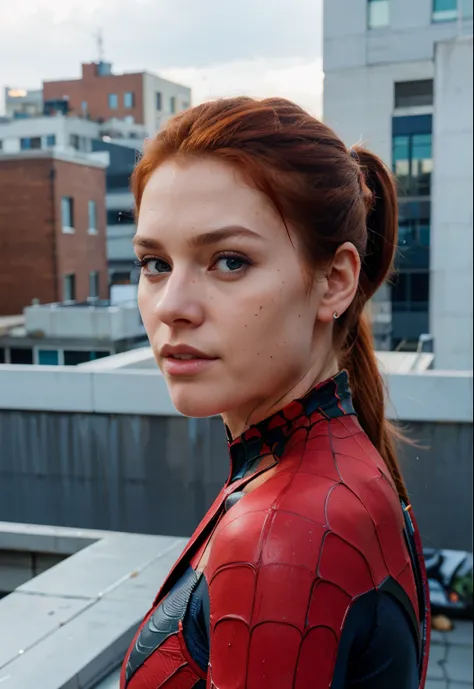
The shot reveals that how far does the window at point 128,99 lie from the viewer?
62.5m

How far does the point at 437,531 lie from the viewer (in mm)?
6090

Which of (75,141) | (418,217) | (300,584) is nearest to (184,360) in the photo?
(300,584)

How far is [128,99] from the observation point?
62.9 meters

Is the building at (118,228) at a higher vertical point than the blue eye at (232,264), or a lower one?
higher

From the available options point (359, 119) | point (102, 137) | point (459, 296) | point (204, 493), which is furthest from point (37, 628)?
point (102, 137)

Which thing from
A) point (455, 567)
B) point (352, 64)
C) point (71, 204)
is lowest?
point (455, 567)

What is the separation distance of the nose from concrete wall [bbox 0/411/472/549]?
14.7 ft

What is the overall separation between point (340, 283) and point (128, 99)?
65484 millimetres

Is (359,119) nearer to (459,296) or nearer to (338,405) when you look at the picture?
(459,296)

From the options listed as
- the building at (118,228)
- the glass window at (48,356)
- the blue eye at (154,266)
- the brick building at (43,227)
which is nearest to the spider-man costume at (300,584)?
the blue eye at (154,266)

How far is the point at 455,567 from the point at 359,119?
19.8 m

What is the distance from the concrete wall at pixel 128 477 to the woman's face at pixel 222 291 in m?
4.42

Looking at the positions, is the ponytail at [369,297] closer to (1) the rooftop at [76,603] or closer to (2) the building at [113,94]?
(1) the rooftop at [76,603]

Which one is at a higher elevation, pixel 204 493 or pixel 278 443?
pixel 278 443
